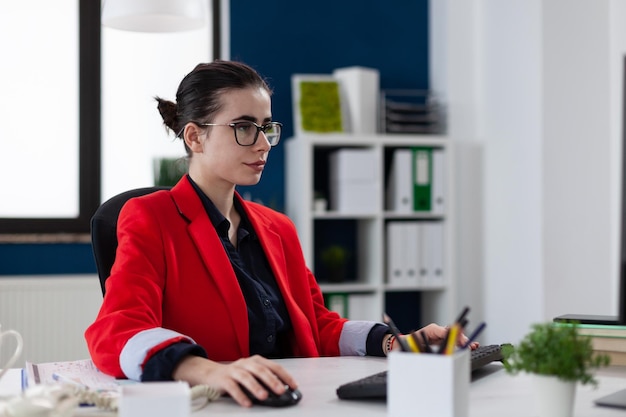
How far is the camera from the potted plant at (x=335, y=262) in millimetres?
3977

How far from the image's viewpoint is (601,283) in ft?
12.2

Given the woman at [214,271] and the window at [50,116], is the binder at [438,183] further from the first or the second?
the woman at [214,271]

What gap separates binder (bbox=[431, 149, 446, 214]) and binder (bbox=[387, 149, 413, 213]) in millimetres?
121

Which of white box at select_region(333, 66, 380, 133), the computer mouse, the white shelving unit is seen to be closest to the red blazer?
the computer mouse

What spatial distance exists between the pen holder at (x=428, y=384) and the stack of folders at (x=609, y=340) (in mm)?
580

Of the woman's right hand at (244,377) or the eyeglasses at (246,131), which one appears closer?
the woman's right hand at (244,377)

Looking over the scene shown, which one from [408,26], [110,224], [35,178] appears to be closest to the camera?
[110,224]

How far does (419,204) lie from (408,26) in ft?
3.29

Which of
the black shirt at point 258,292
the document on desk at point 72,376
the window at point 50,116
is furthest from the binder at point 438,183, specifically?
the document on desk at point 72,376

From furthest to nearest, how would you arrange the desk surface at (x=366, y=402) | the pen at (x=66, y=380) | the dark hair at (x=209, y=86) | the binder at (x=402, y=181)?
the binder at (x=402, y=181) < the dark hair at (x=209, y=86) < the pen at (x=66, y=380) < the desk surface at (x=366, y=402)

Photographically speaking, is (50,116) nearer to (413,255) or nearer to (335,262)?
(335,262)

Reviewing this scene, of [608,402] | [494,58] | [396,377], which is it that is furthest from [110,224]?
[494,58]

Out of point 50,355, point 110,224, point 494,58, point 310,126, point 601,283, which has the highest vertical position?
point 494,58

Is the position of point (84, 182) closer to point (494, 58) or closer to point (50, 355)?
point (50, 355)
